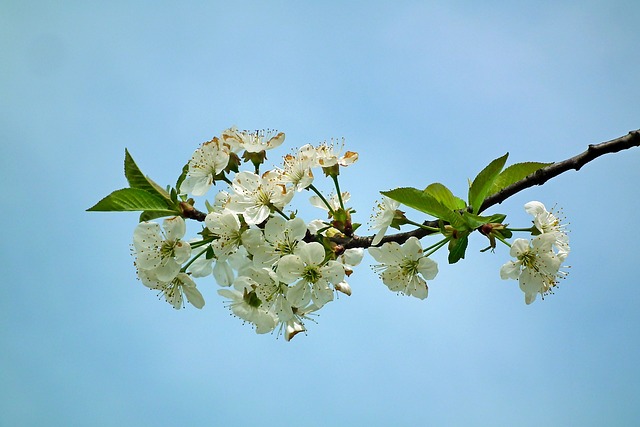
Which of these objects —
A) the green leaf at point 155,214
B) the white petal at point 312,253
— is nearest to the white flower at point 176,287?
the green leaf at point 155,214

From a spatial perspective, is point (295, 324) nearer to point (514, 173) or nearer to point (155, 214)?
point (155, 214)

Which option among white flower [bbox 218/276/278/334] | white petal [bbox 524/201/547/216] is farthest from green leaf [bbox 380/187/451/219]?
white flower [bbox 218/276/278/334]

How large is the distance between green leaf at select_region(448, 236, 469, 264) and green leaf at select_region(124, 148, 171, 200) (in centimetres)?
138

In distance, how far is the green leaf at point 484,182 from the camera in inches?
93.6

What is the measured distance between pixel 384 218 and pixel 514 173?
63 centimetres

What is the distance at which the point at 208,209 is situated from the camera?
2.86 m

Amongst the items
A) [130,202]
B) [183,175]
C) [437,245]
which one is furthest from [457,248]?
[130,202]

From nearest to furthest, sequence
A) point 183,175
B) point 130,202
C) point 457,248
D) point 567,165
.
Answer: point 567,165
point 457,248
point 130,202
point 183,175

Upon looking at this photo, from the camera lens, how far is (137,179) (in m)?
2.85

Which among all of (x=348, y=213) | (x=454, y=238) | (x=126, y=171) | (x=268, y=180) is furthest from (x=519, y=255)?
(x=126, y=171)

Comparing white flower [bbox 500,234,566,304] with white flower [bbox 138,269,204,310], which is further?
white flower [bbox 138,269,204,310]

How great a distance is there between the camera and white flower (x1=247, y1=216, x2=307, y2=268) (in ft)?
8.71

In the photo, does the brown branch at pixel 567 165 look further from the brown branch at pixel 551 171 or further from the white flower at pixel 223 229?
the white flower at pixel 223 229

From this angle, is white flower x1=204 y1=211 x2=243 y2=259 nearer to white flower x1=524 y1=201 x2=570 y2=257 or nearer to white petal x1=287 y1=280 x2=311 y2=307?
white petal x1=287 y1=280 x2=311 y2=307
